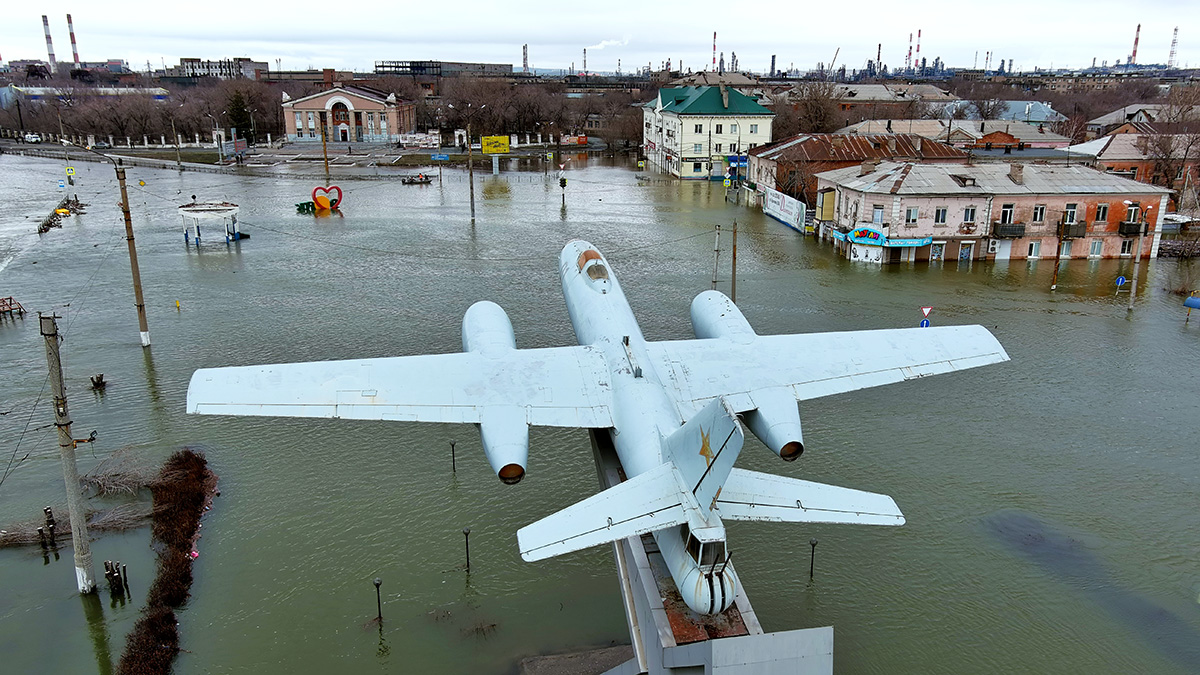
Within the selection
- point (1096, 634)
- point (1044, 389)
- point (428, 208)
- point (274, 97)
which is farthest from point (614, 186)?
point (274, 97)

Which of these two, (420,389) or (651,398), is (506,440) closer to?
(420,389)

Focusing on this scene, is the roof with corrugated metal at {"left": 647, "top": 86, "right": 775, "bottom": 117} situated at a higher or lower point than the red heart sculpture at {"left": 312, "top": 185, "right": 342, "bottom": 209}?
higher

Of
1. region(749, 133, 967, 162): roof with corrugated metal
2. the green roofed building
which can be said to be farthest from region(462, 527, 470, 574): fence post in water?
the green roofed building

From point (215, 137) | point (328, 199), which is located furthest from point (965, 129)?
point (215, 137)

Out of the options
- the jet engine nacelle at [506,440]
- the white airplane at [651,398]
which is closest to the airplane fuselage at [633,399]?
the white airplane at [651,398]

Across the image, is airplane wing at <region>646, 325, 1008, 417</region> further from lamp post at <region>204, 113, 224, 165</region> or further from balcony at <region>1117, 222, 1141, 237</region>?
lamp post at <region>204, 113, 224, 165</region>

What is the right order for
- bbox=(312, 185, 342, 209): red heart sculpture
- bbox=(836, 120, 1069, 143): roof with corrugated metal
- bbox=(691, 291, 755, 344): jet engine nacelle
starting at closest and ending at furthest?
bbox=(691, 291, 755, 344): jet engine nacelle → bbox=(312, 185, 342, 209): red heart sculpture → bbox=(836, 120, 1069, 143): roof with corrugated metal

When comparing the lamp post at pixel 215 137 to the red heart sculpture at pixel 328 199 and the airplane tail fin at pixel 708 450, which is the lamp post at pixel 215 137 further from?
the airplane tail fin at pixel 708 450
